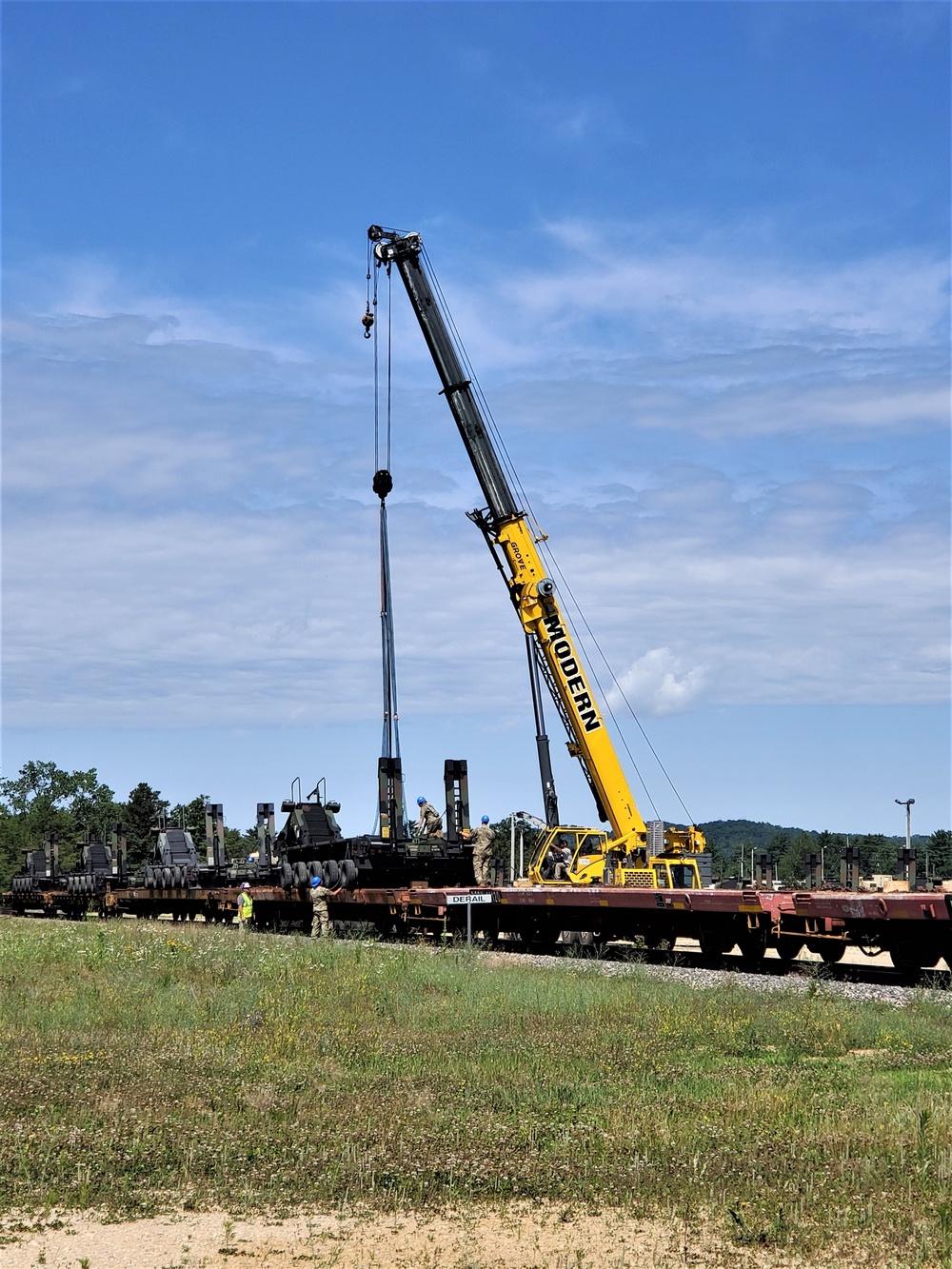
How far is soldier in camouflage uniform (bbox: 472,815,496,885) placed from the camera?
27.6 m

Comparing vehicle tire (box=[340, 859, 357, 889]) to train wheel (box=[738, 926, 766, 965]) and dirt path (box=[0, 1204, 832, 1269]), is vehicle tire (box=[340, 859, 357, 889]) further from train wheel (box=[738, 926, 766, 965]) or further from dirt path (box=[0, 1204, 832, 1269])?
dirt path (box=[0, 1204, 832, 1269])

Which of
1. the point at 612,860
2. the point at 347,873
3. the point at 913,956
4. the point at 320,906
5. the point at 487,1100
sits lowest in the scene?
the point at 487,1100

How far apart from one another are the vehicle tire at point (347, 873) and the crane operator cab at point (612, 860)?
4362 mm

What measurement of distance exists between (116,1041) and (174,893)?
25.4 metres

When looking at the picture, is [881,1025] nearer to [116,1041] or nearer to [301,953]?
[116,1041]

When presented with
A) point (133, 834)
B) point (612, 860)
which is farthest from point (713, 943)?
point (133, 834)

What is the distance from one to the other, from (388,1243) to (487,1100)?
314cm

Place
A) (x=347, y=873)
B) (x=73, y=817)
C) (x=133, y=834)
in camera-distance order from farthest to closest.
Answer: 1. (x=73, y=817)
2. (x=133, y=834)
3. (x=347, y=873)

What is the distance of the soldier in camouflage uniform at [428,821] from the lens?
97.3 feet

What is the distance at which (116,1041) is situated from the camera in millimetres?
13469

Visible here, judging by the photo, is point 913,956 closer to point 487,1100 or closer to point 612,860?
point 612,860

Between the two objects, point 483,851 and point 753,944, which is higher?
point 483,851

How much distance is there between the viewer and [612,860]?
25.1 m

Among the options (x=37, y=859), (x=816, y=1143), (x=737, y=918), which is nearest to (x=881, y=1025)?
(x=816, y=1143)
